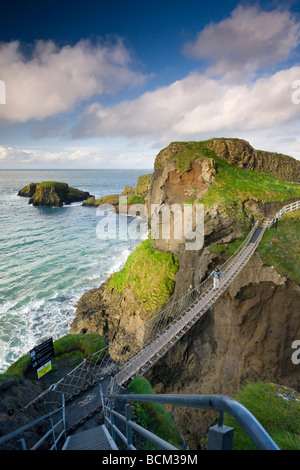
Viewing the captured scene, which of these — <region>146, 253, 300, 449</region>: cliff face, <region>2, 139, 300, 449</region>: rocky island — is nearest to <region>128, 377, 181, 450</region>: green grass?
<region>2, 139, 300, 449</region>: rocky island

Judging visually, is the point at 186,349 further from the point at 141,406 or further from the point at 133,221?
the point at 133,221

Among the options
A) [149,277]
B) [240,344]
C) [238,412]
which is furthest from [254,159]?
[238,412]

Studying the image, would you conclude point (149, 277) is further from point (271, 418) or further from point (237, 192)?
point (271, 418)

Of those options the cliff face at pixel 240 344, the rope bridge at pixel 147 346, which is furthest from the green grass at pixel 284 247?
the rope bridge at pixel 147 346

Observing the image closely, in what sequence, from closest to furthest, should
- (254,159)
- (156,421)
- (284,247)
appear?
1. (156,421)
2. (284,247)
3. (254,159)

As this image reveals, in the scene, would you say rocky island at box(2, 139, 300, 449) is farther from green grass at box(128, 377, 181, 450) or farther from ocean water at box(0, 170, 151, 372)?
ocean water at box(0, 170, 151, 372)

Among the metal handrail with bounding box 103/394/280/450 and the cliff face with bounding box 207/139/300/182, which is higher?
the cliff face with bounding box 207/139/300/182

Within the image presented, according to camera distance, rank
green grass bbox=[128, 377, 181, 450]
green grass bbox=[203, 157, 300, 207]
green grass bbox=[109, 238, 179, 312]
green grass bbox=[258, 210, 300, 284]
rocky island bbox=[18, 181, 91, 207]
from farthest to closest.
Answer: rocky island bbox=[18, 181, 91, 207], green grass bbox=[203, 157, 300, 207], green grass bbox=[109, 238, 179, 312], green grass bbox=[258, 210, 300, 284], green grass bbox=[128, 377, 181, 450]
